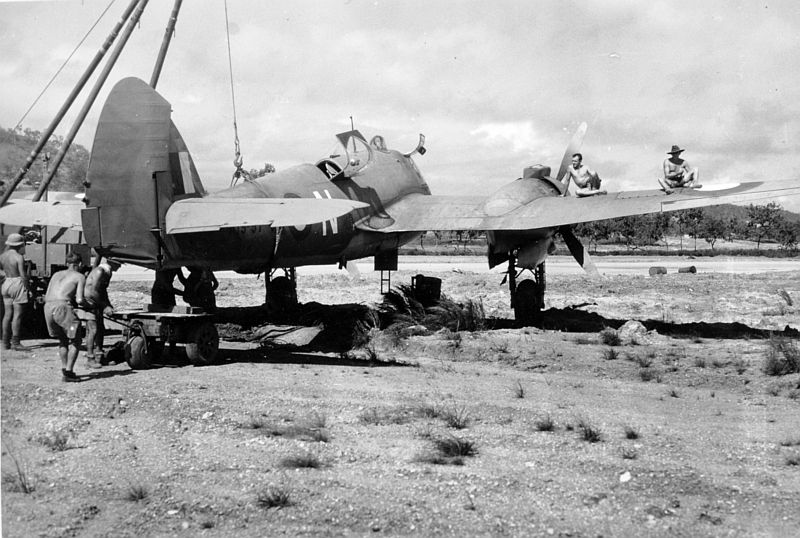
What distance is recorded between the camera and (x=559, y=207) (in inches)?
616

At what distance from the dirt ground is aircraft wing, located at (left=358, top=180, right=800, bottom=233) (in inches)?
108

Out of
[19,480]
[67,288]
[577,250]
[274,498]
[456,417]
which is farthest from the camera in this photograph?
[577,250]

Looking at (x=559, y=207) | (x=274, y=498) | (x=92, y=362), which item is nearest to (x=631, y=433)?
(x=274, y=498)

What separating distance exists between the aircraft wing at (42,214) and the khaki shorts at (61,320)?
14.4 ft

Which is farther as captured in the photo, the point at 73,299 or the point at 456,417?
the point at 73,299

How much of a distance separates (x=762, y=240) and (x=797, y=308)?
252ft

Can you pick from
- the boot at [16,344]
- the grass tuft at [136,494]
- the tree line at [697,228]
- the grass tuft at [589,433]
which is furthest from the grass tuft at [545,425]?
the tree line at [697,228]

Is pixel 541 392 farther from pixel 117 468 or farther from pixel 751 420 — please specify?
pixel 117 468

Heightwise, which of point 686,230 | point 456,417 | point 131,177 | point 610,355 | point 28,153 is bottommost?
point 456,417

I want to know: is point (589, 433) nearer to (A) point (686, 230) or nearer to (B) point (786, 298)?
(B) point (786, 298)

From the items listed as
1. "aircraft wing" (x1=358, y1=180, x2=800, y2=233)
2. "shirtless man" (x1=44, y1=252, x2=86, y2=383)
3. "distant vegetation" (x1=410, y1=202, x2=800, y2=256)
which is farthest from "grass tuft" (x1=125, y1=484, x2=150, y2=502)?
"distant vegetation" (x1=410, y1=202, x2=800, y2=256)

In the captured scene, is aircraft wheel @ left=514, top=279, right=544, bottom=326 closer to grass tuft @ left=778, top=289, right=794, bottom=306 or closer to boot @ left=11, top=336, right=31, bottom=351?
grass tuft @ left=778, top=289, right=794, bottom=306

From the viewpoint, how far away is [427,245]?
261 feet

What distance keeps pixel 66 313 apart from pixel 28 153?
15.7 ft
